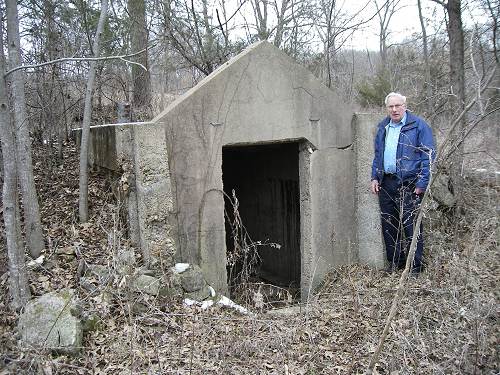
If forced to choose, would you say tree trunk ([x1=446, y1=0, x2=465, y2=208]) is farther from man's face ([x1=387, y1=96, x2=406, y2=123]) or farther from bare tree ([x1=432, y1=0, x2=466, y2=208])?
man's face ([x1=387, y1=96, x2=406, y2=123])

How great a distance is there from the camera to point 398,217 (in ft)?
17.3

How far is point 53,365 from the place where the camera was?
3.07 m

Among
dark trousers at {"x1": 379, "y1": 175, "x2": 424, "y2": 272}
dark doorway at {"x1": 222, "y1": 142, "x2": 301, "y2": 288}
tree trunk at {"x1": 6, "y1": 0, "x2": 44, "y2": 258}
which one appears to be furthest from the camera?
dark doorway at {"x1": 222, "y1": 142, "x2": 301, "y2": 288}

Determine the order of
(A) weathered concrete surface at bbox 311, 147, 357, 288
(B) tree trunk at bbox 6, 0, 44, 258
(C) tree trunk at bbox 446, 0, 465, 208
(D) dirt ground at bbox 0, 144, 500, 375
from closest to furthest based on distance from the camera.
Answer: (D) dirt ground at bbox 0, 144, 500, 375 → (B) tree trunk at bbox 6, 0, 44, 258 → (A) weathered concrete surface at bbox 311, 147, 357, 288 → (C) tree trunk at bbox 446, 0, 465, 208

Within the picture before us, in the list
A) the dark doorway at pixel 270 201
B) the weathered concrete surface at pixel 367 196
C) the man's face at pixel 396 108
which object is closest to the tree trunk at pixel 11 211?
the dark doorway at pixel 270 201

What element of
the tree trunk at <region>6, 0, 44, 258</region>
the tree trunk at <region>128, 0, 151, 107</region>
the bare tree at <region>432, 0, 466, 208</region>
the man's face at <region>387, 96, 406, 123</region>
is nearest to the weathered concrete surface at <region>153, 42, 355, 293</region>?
the man's face at <region>387, 96, 406, 123</region>

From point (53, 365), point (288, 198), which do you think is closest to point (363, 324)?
point (53, 365)

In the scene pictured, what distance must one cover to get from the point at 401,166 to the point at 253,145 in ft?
5.89

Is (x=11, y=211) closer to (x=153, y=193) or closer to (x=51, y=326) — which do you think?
(x=51, y=326)

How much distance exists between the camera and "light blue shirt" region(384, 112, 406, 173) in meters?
4.86

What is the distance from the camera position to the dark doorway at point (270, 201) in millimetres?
6938

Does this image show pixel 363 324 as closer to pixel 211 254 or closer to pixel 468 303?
pixel 468 303

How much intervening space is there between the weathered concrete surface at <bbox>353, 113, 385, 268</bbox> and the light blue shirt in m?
0.67

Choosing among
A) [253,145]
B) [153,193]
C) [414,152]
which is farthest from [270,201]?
[153,193]
